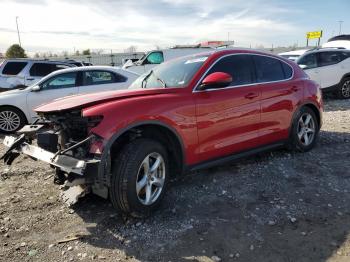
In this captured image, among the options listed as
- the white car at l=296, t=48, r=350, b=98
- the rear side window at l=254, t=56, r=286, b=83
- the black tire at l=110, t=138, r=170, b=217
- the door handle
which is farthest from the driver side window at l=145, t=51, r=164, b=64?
the black tire at l=110, t=138, r=170, b=217

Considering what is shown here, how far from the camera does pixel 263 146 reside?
17.3 ft

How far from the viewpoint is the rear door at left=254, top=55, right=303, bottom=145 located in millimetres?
5188

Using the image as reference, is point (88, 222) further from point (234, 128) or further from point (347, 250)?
point (347, 250)

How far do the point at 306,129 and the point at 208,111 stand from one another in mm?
2503

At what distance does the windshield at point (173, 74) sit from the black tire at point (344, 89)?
898 centimetres

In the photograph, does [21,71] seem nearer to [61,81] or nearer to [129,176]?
[61,81]

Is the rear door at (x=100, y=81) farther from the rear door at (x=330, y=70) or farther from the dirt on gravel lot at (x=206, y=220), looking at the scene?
the rear door at (x=330, y=70)

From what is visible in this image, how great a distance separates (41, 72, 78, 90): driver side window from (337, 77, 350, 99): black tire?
8.65 metres

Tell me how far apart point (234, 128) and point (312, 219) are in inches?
57.7

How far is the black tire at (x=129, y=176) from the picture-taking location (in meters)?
3.57

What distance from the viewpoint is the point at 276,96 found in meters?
5.33

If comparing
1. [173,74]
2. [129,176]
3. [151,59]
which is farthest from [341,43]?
[129,176]

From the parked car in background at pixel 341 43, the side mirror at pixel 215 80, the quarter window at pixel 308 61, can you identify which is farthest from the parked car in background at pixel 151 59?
the side mirror at pixel 215 80

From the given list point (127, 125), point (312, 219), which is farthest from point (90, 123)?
point (312, 219)
